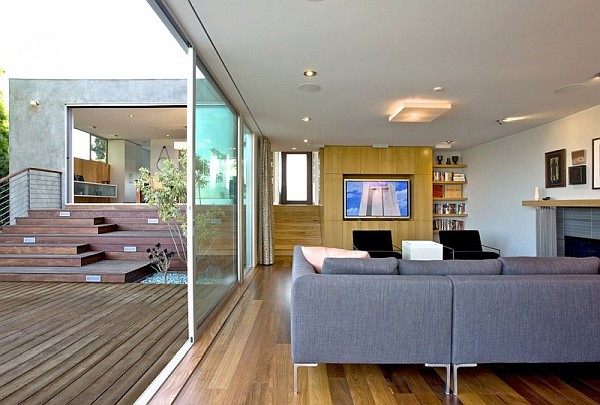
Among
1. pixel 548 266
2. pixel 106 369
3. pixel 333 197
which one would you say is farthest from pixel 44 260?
pixel 548 266

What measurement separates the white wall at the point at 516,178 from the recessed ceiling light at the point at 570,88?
102 centimetres

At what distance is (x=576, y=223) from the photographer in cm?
452

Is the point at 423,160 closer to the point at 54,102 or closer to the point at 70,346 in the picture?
the point at 70,346

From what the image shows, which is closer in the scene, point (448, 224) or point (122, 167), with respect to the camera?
point (448, 224)

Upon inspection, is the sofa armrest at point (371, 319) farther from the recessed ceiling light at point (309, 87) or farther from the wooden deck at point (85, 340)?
the recessed ceiling light at point (309, 87)

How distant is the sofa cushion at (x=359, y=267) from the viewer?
7.20ft

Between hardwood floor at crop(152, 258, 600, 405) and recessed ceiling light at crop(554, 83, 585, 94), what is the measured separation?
279 centimetres

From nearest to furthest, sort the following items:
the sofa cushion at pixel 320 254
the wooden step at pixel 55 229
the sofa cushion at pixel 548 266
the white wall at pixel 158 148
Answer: the sofa cushion at pixel 548 266, the sofa cushion at pixel 320 254, the wooden step at pixel 55 229, the white wall at pixel 158 148

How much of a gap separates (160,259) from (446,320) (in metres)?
4.55

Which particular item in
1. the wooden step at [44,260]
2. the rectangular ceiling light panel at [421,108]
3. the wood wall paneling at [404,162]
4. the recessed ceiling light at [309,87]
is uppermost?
the recessed ceiling light at [309,87]

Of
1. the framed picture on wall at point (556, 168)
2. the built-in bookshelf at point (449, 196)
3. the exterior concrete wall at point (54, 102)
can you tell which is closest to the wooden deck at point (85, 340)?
the exterior concrete wall at point (54, 102)

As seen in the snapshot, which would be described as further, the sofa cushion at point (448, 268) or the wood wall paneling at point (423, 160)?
the wood wall paneling at point (423, 160)

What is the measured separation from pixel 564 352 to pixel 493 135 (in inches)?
199

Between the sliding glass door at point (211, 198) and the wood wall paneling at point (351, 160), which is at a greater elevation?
the wood wall paneling at point (351, 160)
